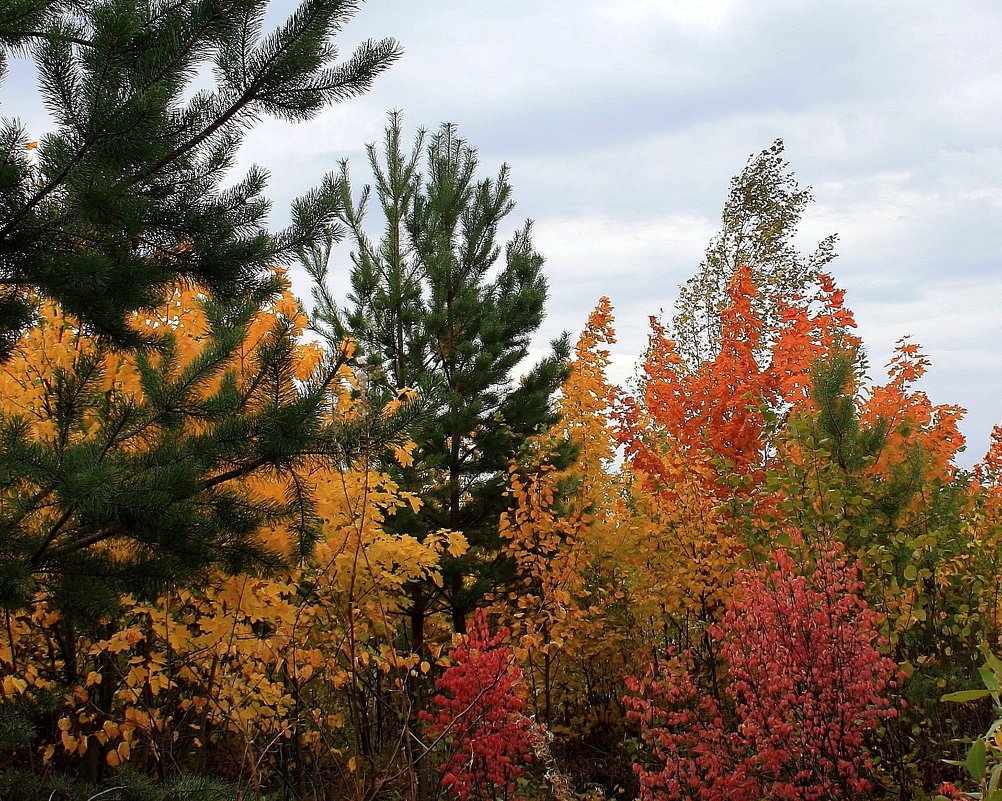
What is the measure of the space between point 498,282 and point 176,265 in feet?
19.5

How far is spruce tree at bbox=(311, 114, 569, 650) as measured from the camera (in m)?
9.04

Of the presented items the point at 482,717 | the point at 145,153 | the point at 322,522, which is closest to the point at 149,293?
the point at 145,153

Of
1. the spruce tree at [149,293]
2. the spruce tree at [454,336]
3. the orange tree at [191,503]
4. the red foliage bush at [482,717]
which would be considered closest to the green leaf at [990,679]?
the orange tree at [191,503]

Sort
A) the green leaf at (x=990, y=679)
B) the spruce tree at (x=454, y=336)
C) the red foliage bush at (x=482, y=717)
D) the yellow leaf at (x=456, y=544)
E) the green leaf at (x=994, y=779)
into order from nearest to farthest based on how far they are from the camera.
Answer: the green leaf at (x=994, y=779) → the green leaf at (x=990, y=679) → the red foliage bush at (x=482, y=717) → the yellow leaf at (x=456, y=544) → the spruce tree at (x=454, y=336)

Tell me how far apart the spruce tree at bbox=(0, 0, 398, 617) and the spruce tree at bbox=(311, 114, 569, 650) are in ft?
14.7

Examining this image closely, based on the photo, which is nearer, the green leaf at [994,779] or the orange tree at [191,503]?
the green leaf at [994,779]

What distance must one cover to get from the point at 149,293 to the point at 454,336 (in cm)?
560

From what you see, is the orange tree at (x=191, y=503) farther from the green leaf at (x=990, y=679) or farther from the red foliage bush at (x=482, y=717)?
the green leaf at (x=990, y=679)

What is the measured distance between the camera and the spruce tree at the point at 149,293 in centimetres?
350

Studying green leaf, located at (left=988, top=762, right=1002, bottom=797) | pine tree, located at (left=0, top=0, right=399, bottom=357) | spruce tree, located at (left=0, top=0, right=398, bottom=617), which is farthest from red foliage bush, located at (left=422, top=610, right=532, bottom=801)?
green leaf, located at (left=988, top=762, right=1002, bottom=797)

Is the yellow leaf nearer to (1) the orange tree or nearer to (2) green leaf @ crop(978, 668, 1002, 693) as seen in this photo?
(1) the orange tree

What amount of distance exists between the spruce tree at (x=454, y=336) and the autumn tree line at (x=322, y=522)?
1.83 ft

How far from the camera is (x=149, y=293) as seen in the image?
4.07 metres

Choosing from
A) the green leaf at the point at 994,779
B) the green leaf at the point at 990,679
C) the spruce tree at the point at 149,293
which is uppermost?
the spruce tree at the point at 149,293
